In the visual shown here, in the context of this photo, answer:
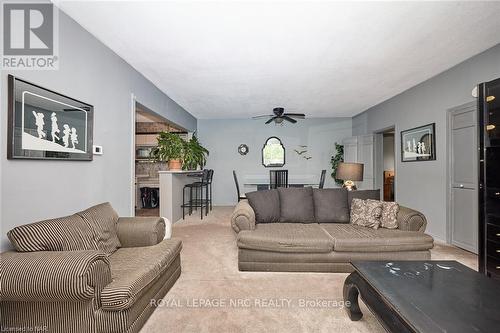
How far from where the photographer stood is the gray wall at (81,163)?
5.55ft

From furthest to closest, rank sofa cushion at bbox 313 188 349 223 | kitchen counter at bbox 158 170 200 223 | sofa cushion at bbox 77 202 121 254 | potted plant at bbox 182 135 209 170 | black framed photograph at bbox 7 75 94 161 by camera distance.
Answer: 1. potted plant at bbox 182 135 209 170
2. kitchen counter at bbox 158 170 200 223
3. sofa cushion at bbox 313 188 349 223
4. sofa cushion at bbox 77 202 121 254
5. black framed photograph at bbox 7 75 94 161

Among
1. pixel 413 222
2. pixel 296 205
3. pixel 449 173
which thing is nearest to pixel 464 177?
pixel 449 173

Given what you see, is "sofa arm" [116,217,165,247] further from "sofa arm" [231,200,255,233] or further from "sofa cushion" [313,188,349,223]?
"sofa cushion" [313,188,349,223]

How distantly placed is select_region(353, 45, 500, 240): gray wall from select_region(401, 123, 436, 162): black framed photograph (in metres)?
0.08

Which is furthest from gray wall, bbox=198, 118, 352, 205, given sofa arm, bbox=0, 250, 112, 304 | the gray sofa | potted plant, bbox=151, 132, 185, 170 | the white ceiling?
sofa arm, bbox=0, 250, 112, 304

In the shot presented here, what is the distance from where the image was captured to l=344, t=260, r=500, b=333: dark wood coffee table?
1.13m

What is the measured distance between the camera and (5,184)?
5.35 ft

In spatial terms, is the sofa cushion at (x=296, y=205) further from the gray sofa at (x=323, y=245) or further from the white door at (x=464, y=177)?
the white door at (x=464, y=177)

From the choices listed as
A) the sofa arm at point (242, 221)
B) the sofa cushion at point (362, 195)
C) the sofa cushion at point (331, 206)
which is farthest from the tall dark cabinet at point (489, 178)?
the sofa arm at point (242, 221)

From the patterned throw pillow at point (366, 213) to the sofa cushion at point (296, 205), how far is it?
1.85ft

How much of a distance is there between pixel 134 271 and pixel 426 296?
1907 mm

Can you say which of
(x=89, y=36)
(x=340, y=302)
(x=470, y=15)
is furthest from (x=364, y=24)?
(x=89, y=36)

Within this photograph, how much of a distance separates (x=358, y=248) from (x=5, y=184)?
3.16 metres

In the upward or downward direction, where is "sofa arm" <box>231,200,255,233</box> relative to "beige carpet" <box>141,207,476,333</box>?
upward
